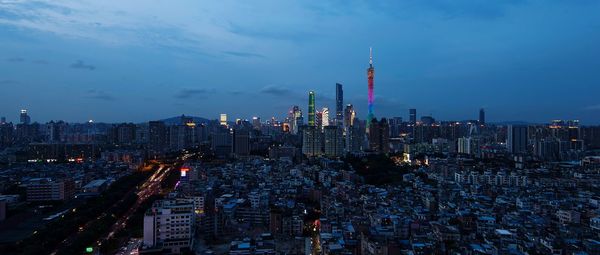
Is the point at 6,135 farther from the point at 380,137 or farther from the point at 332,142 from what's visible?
the point at 380,137

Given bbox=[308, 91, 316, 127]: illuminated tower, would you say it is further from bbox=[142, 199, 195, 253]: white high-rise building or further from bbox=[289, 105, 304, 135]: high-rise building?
bbox=[142, 199, 195, 253]: white high-rise building

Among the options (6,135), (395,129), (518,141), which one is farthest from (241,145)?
(395,129)

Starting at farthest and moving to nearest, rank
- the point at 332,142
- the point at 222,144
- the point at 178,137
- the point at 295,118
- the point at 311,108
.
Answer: the point at 295,118, the point at 311,108, the point at 178,137, the point at 222,144, the point at 332,142

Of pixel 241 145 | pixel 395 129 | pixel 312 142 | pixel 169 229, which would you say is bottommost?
pixel 169 229

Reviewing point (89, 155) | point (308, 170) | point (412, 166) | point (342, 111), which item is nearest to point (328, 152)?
point (412, 166)

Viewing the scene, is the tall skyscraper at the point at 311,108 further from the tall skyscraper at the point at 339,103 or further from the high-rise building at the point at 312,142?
the high-rise building at the point at 312,142

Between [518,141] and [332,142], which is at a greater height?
[518,141]

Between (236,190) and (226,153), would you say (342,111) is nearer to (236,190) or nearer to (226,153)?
(226,153)
